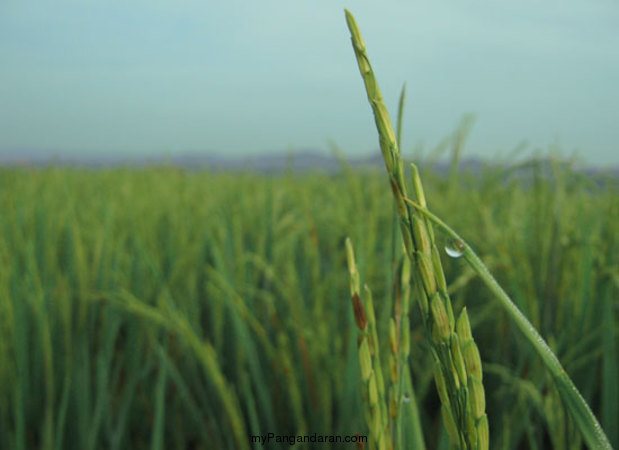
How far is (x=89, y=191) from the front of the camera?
2.84 m

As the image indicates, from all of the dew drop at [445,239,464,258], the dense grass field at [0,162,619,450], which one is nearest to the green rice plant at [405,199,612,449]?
the dew drop at [445,239,464,258]

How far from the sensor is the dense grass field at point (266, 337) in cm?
72

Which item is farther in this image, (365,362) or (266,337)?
(266,337)

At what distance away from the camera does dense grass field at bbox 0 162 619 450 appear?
717mm

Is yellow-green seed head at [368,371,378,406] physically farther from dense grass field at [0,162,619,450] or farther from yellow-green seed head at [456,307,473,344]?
dense grass field at [0,162,619,450]

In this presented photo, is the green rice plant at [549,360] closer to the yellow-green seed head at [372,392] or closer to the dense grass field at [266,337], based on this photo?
the yellow-green seed head at [372,392]

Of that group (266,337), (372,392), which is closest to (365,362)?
(372,392)

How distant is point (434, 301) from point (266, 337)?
62cm

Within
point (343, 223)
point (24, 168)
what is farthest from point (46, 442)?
point (24, 168)

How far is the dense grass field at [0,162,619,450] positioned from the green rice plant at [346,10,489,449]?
308 mm

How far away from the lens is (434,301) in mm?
224

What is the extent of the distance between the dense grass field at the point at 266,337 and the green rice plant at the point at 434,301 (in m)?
0.31

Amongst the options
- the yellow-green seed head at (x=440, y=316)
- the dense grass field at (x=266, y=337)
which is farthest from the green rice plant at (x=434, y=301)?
the dense grass field at (x=266, y=337)

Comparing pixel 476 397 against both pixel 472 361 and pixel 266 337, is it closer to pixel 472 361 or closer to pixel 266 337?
pixel 472 361
